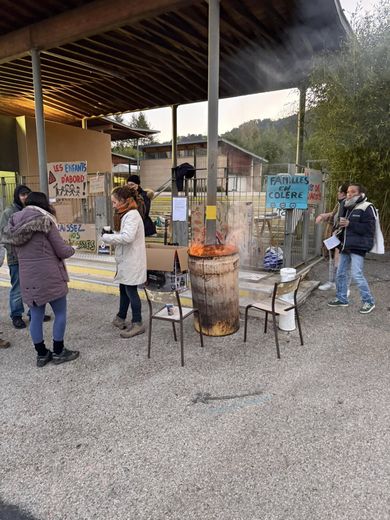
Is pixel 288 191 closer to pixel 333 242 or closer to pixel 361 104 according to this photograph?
pixel 333 242

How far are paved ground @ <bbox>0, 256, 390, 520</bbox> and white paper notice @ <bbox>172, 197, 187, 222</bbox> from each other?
7.83 ft

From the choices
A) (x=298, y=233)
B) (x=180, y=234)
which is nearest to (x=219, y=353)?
(x=180, y=234)

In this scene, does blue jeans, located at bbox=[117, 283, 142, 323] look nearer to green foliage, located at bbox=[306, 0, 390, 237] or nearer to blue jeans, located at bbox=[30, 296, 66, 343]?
blue jeans, located at bbox=[30, 296, 66, 343]

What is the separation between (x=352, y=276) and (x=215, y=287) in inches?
73.9

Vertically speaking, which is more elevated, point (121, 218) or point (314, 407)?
point (121, 218)

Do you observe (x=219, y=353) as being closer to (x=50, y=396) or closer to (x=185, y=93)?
(x=50, y=396)

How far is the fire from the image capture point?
3883 millimetres

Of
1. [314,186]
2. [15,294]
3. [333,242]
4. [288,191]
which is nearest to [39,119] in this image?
[15,294]

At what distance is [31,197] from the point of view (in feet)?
10.7

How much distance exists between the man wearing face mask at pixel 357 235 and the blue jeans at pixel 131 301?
2.52 m

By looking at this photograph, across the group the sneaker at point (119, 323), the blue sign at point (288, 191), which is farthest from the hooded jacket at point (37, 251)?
the blue sign at point (288, 191)

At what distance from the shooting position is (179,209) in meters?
5.89

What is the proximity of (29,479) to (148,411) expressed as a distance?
860mm

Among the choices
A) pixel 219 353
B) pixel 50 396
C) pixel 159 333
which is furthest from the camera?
pixel 159 333
